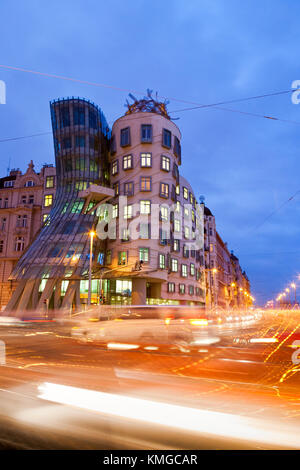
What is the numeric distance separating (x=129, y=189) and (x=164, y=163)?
6092 millimetres

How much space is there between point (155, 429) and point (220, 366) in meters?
4.96

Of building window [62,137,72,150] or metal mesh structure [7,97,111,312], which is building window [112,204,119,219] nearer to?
metal mesh structure [7,97,111,312]

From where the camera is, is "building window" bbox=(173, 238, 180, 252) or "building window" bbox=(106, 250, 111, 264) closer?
"building window" bbox=(106, 250, 111, 264)

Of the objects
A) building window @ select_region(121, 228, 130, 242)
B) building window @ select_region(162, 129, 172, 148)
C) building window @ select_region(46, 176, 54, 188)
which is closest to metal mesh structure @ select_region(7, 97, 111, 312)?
building window @ select_region(46, 176, 54, 188)

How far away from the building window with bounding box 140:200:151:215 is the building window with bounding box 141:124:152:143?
8467mm

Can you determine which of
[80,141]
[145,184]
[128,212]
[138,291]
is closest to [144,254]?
[138,291]

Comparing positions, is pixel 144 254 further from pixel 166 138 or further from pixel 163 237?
pixel 166 138

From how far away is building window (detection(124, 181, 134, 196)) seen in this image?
45.0m

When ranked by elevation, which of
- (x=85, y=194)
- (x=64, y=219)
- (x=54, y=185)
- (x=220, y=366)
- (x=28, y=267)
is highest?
(x=54, y=185)

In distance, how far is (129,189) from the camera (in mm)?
45312

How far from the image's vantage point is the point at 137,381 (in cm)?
616

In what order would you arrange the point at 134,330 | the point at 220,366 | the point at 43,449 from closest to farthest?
the point at 43,449 < the point at 220,366 < the point at 134,330
